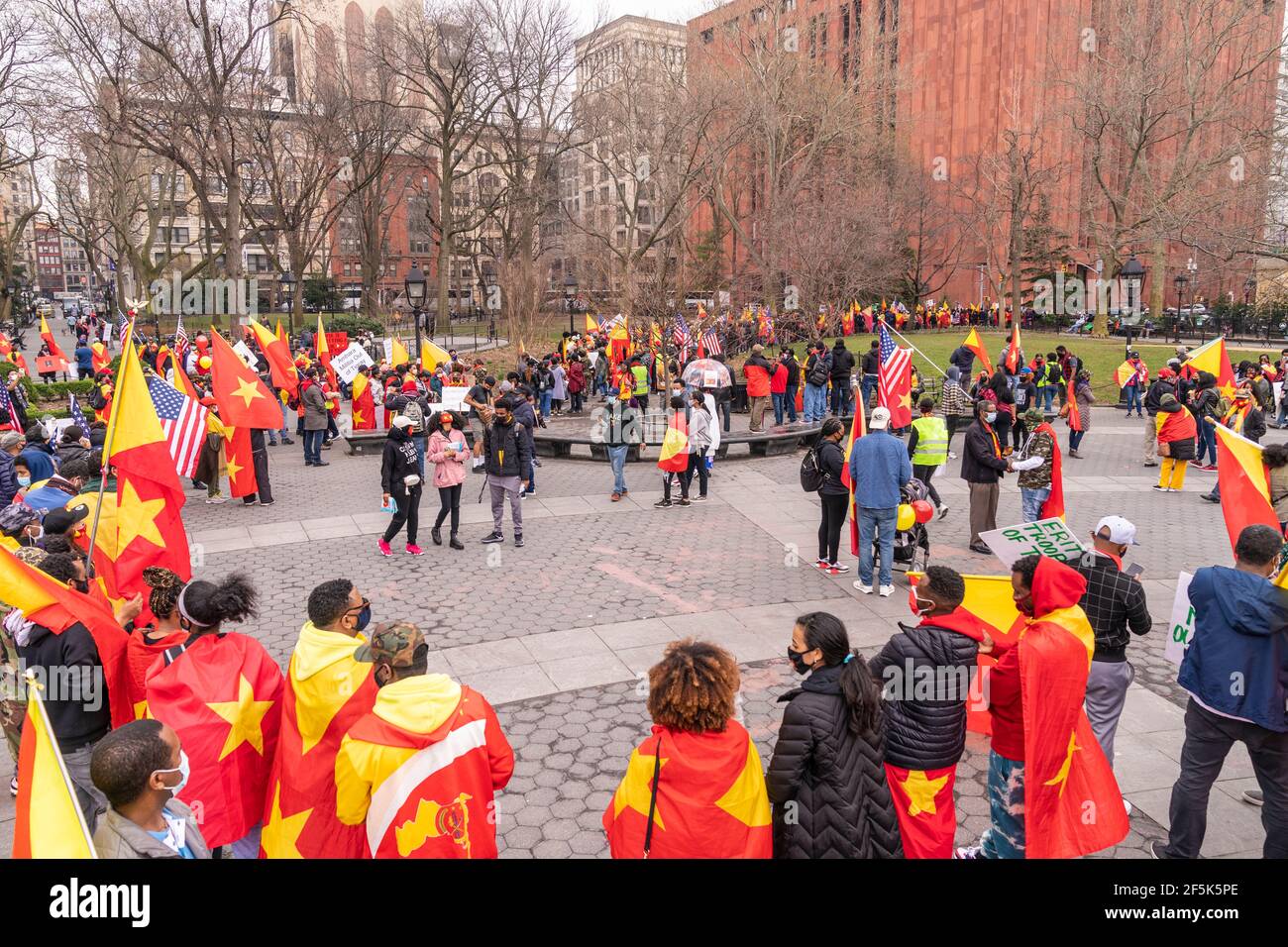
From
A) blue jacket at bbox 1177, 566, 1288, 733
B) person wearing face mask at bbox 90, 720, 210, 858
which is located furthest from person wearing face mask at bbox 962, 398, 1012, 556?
person wearing face mask at bbox 90, 720, 210, 858

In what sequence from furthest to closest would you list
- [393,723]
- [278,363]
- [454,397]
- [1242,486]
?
[454,397], [278,363], [1242,486], [393,723]

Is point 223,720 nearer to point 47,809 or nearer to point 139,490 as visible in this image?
point 47,809

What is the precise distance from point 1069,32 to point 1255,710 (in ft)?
171

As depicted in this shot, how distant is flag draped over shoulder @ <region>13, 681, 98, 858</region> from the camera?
2715 millimetres

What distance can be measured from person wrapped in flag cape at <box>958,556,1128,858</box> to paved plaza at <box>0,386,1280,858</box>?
2.70 feet

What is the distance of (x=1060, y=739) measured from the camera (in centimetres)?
422

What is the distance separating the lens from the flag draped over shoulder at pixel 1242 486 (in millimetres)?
6812

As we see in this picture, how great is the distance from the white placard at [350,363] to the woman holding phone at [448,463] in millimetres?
7634

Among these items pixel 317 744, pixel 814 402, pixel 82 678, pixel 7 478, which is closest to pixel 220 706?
pixel 317 744

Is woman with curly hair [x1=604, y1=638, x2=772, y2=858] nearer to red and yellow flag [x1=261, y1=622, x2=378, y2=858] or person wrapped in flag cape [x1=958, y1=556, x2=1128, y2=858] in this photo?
red and yellow flag [x1=261, y1=622, x2=378, y2=858]

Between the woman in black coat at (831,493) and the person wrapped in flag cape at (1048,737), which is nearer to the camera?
the person wrapped in flag cape at (1048,737)

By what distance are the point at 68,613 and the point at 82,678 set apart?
0.31 m

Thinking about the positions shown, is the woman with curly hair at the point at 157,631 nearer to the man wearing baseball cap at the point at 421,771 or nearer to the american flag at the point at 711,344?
the man wearing baseball cap at the point at 421,771

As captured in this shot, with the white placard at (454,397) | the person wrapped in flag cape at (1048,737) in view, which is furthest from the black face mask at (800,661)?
the white placard at (454,397)
